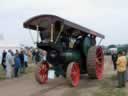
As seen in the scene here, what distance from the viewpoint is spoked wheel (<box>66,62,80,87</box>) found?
16094mm

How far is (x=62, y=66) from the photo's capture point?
56.6ft

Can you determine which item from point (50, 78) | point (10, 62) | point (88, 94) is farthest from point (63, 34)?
point (10, 62)

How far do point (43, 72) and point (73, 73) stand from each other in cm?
179

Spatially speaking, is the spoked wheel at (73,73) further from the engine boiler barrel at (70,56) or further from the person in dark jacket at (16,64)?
the person in dark jacket at (16,64)

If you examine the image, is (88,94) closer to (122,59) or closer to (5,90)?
(122,59)

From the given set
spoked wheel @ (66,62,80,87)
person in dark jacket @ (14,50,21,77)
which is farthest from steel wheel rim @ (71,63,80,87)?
person in dark jacket @ (14,50,21,77)

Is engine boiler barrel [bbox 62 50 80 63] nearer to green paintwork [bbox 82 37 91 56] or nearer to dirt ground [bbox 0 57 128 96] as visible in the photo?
green paintwork [bbox 82 37 91 56]

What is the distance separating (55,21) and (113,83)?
13.0ft

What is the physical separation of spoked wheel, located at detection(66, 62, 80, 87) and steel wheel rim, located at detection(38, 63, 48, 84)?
1.62m

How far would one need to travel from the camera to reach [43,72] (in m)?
17.7

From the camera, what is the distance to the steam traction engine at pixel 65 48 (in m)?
16.4

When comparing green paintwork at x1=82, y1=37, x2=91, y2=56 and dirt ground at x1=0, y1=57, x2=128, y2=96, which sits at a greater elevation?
green paintwork at x1=82, y1=37, x2=91, y2=56

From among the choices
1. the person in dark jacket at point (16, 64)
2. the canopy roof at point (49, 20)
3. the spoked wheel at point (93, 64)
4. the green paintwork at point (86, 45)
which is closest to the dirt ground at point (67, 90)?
the spoked wheel at point (93, 64)

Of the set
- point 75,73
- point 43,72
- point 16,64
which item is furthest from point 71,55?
point 16,64
